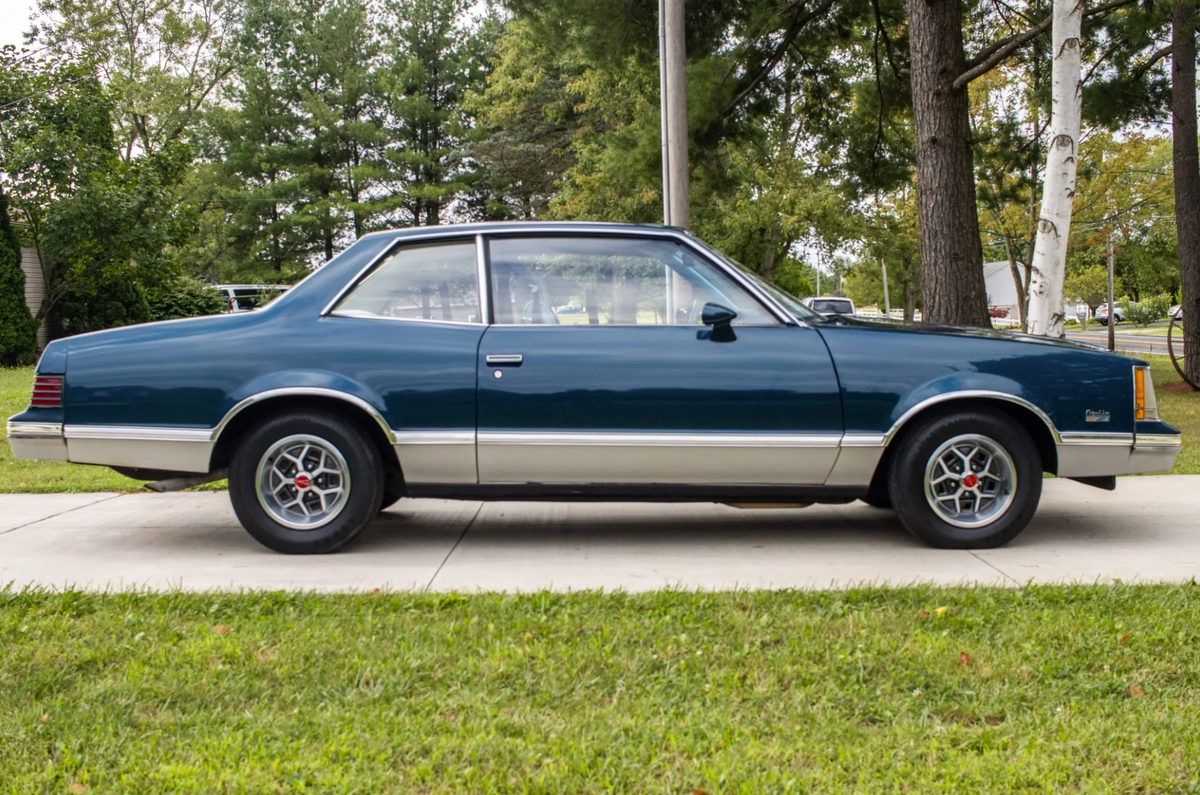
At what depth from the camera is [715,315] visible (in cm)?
533

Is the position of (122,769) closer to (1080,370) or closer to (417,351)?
(417,351)

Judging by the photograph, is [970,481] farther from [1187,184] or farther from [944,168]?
[1187,184]

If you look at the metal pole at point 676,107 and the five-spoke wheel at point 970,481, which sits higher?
the metal pole at point 676,107

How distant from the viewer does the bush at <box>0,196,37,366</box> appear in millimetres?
24172

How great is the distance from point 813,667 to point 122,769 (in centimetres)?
216

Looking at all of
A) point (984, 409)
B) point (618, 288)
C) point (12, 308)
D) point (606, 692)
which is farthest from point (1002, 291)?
point (606, 692)

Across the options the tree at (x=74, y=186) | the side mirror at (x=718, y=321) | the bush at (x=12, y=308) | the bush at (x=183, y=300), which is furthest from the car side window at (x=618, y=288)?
the bush at (x=183, y=300)

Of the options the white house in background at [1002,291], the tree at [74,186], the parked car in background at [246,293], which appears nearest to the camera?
the tree at [74,186]

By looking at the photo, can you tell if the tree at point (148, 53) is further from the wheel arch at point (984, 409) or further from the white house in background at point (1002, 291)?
the white house in background at point (1002, 291)

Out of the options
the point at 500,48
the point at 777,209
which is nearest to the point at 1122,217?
the point at 777,209

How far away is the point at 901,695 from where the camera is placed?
11.3 feet

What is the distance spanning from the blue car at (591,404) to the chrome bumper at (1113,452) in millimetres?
13

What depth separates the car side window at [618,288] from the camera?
217 inches

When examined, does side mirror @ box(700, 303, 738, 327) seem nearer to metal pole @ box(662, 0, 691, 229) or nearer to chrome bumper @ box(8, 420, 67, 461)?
chrome bumper @ box(8, 420, 67, 461)
